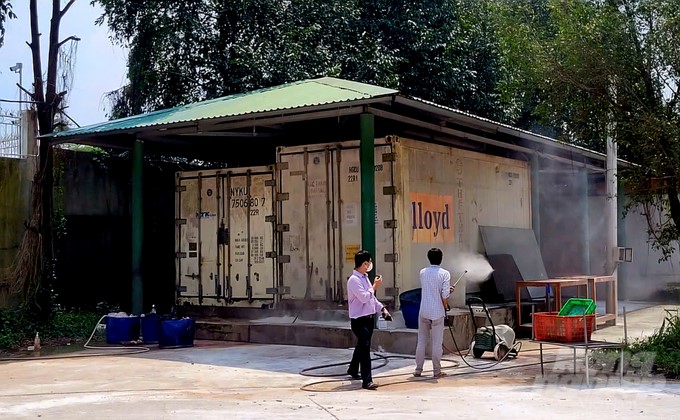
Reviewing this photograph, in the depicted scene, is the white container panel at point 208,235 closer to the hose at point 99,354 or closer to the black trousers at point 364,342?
the hose at point 99,354

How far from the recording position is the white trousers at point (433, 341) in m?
9.92

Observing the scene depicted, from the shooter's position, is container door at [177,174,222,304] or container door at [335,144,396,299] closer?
container door at [335,144,396,299]

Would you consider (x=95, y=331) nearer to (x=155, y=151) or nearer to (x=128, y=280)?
(x=128, y=280)

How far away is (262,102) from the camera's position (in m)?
13.6

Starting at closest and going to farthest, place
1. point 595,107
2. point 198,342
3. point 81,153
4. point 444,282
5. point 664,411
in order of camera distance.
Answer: point 664,411
point 444,282
point 595,107
point 198,342
point 81,153

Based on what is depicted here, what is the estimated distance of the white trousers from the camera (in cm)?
992

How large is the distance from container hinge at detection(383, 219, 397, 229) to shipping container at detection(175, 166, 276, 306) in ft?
8.12

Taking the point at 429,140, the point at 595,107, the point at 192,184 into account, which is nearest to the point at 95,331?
the point at 192,184

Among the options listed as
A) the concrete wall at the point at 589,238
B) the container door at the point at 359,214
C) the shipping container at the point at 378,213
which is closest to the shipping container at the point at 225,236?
the shipping container at the point at 378,213

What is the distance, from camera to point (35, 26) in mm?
15234

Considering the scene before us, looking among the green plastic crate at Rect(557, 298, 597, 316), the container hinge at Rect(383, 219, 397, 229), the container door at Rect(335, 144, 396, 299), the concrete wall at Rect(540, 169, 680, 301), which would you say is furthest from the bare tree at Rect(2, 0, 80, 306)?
the concrete wall at Rect(540, 169, 680, 301)

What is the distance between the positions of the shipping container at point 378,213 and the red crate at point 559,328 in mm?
4084

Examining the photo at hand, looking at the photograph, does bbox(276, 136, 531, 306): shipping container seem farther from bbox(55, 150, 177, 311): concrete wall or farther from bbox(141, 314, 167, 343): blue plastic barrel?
bbox(55, 150, 177, 311): concrete wall

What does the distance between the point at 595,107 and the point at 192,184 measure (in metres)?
8.21
